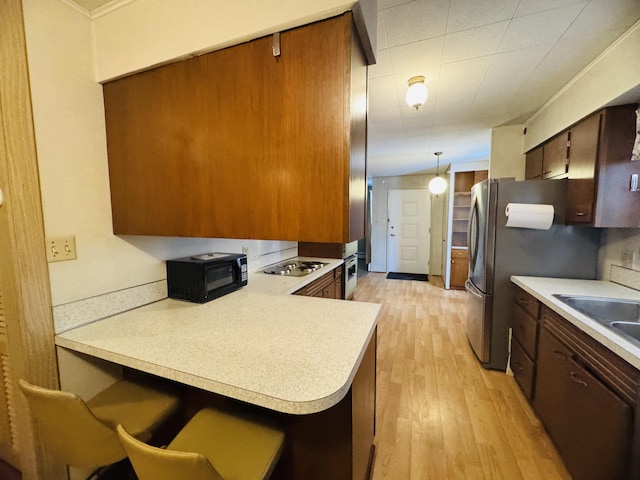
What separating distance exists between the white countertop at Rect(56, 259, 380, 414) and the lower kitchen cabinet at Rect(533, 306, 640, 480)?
1.01 m

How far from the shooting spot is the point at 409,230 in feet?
20.0

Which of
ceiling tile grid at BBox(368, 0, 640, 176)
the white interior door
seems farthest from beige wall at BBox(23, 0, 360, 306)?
the white interior door

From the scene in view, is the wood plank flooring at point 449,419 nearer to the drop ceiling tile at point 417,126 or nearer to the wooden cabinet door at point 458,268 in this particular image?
the wooden cabinet door at point 458,268

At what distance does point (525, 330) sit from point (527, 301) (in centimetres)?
23

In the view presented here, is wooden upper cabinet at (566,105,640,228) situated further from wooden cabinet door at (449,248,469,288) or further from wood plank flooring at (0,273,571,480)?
wooden cabinet door at (449,248,469,288)

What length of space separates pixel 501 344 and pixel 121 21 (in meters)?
3.46

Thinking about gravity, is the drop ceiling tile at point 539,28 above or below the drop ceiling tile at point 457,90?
below

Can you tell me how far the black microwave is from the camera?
1.53 meters

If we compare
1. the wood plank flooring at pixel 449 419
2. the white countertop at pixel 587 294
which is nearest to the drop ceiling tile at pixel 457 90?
the white countertop at pixel 587 294

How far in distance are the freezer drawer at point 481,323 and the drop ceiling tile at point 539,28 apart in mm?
1913

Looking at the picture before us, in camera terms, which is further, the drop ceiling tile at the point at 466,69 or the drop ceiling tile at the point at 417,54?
the drop ceiling tile at the point at 466,69

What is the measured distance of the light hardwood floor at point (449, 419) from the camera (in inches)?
57.8

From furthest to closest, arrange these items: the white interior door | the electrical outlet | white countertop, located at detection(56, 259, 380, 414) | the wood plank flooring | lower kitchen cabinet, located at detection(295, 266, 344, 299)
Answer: the white interior door, lower kitchen cabinet, located at detection(295, 266, 344, 299), the wood plank flooring, the electrical outlet, white countertop, located at detection(56, 259, 380, 414)

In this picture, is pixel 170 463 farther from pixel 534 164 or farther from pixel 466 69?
pixel 534 164
